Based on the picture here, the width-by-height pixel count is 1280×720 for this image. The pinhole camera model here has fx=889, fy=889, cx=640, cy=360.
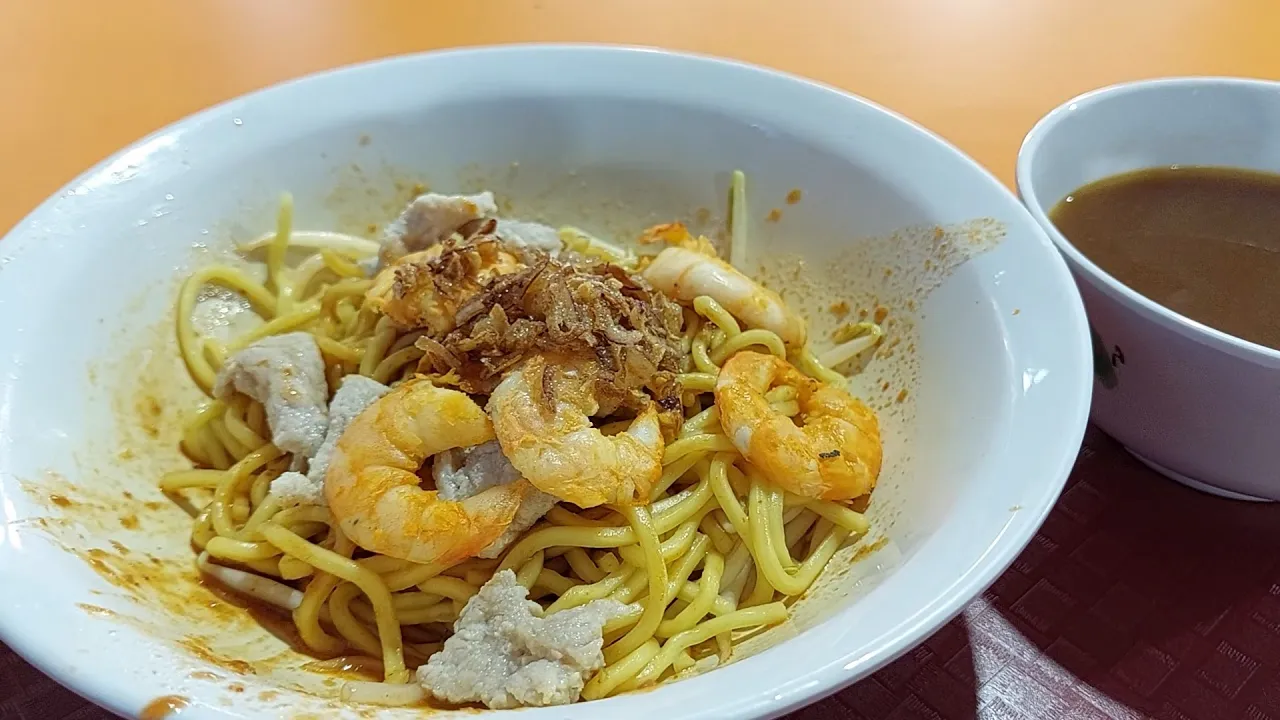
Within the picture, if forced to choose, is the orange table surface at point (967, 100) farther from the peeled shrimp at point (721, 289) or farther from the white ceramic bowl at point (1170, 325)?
the peeled shrimp at point (721, 289)

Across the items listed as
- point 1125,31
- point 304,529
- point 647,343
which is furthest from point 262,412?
point 1125,31

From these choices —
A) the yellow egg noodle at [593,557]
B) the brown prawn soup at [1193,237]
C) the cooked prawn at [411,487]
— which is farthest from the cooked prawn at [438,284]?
the brown prawn soup at [1193,237]

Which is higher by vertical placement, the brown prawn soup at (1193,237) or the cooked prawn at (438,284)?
the cooked prawn at (438,284)

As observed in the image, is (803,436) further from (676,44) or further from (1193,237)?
(676,44)

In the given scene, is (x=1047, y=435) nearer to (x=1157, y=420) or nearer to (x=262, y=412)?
(x=1157, y=420)

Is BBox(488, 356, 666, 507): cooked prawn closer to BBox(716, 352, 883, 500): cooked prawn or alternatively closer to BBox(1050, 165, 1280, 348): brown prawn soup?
BBox(716, 352, 883, 500): cooked prawn
